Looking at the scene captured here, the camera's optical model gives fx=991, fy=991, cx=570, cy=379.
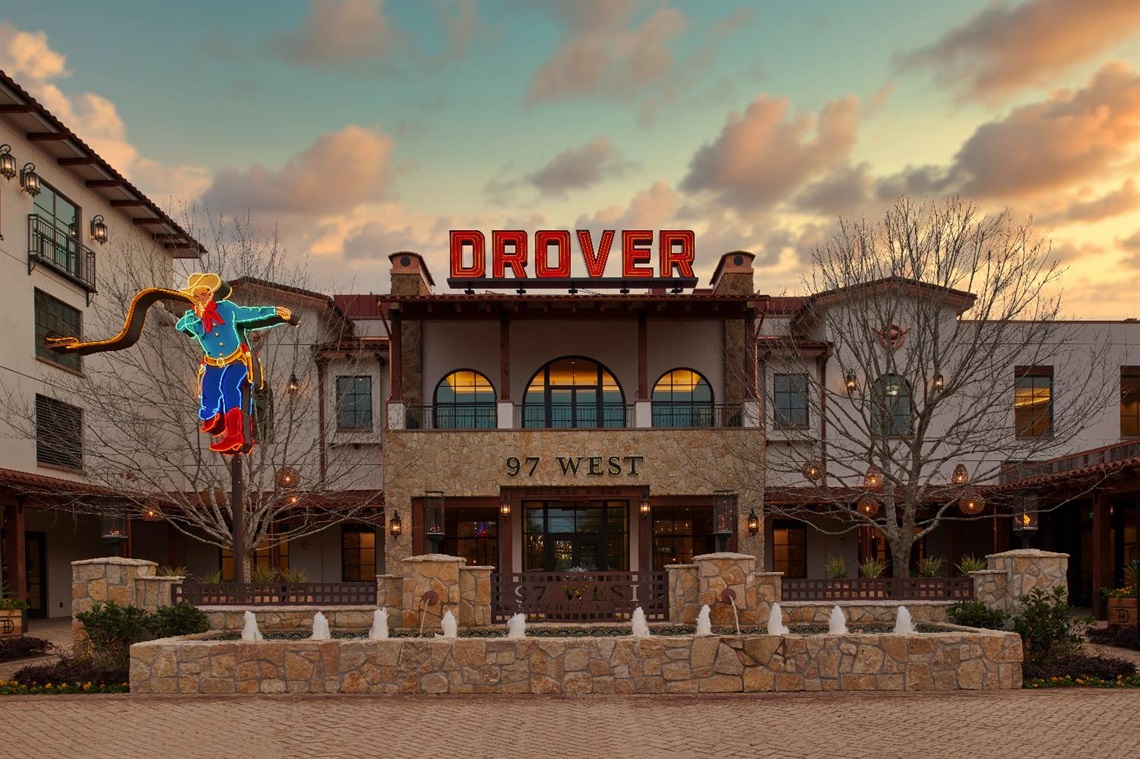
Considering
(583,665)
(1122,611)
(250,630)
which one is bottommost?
(1122,611)


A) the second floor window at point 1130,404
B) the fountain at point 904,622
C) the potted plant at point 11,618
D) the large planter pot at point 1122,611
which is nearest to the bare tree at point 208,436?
the potted plant at point 11,618

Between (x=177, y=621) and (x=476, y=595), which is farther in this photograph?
(x=476, y=595)

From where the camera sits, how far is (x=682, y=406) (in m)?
27.8

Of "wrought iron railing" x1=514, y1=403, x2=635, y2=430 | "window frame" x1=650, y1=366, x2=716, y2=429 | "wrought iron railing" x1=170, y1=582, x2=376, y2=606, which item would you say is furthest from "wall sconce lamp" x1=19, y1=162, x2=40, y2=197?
"window frame" x1=650, y1=366, x2=716, y2=429

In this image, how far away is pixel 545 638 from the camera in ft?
43.9

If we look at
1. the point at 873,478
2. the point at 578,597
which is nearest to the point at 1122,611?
the point at 873,478

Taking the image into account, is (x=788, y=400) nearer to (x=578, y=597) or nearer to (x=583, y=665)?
(x=578, y=597)

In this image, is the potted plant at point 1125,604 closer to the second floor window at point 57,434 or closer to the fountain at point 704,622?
the fountain at point 704,622

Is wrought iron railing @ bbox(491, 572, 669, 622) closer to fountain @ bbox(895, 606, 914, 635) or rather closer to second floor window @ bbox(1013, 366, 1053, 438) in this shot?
fountain @ bbox(895, 606, 914, 635)

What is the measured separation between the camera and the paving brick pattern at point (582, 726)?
9859mm

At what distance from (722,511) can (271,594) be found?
10.9 m

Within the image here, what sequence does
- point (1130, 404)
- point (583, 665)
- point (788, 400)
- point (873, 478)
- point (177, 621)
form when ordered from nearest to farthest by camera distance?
point (583, 665), point (177, 621), point (873, 478), point (788, 400), point (1130, 404)

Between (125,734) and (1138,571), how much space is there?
55.1 feet

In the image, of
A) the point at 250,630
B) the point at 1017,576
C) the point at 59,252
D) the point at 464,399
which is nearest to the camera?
the point at 250,630
